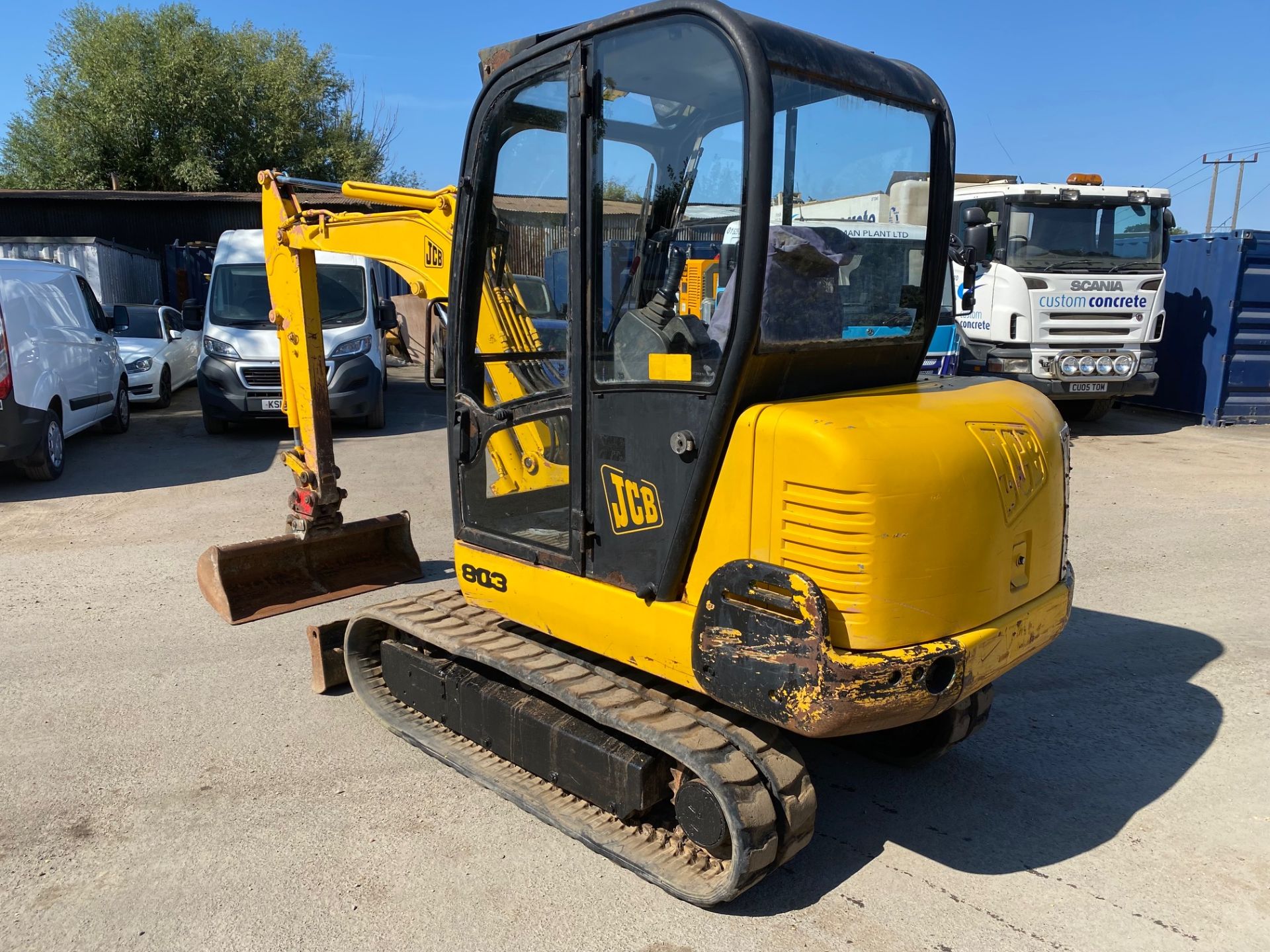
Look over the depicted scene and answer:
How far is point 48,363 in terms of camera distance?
8.88m

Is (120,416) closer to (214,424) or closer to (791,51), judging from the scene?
(214,424)

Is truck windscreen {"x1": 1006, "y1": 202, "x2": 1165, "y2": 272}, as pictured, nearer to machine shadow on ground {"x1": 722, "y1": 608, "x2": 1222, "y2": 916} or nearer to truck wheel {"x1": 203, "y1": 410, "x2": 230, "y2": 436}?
machine shadow on ground {"x1": 722, "y1": 608, "x2": 1222, "y2": 916}

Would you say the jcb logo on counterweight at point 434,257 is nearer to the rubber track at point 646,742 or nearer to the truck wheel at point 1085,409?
the rubber track at point 646,742

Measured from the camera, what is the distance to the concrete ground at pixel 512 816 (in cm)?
289

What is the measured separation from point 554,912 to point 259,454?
8578mm

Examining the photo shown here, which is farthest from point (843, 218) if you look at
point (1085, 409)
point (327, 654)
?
point (1085, 409)

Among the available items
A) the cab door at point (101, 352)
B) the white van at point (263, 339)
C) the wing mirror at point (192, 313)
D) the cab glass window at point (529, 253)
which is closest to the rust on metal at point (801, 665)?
the cab glass window at point (529, 253)

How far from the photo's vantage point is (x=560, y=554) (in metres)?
3.41

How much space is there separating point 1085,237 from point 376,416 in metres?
9.09

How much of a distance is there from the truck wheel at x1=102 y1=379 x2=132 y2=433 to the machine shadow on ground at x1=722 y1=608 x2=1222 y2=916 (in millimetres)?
10130

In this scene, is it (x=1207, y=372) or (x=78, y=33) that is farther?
(x=78, y=33)

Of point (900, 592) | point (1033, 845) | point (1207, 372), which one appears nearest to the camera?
point (900, 592)

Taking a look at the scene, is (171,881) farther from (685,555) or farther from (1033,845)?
(1033,845)

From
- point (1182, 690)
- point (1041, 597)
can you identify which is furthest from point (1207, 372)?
point (1041, 597)
